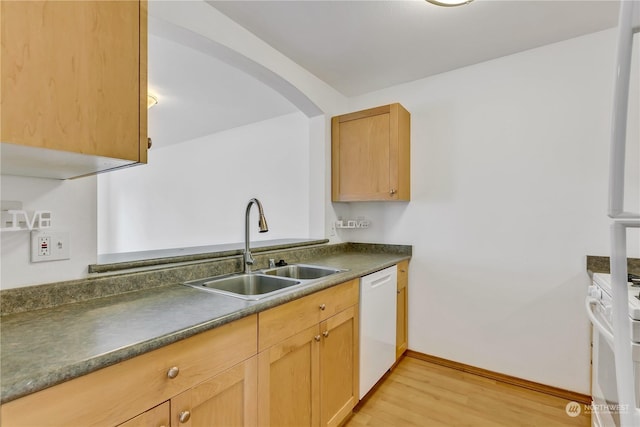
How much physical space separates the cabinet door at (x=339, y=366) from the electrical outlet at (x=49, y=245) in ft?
3.77

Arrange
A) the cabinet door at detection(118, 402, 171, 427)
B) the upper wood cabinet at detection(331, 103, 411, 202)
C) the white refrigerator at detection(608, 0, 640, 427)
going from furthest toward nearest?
the upper wood cabinet at detection(331, 103, 411, 202) → the cabinet door at detection(118, 402, 171, 427) → the white refrigerator at detection(608, 0, 640, 427)

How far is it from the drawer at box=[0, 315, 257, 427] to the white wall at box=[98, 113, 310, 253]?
2.43 meters

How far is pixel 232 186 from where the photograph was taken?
13.6 feet

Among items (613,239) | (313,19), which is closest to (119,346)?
(613,239)

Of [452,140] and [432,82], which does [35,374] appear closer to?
[452,140]

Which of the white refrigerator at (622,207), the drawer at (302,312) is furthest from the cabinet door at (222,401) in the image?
the white refrigerator at (622,207)

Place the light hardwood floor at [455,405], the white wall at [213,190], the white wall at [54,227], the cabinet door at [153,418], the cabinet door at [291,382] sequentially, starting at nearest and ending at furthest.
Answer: the cabinet door at [153,418]
the white wall at [54,227]
the cabinet door at [291,382]
the light hardwood floor at [455,405]
the white wall at [213,190]

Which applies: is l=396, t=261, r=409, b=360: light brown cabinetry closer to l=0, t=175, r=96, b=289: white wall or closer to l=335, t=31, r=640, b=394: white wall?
l=335, t=31, r=640, b=394: white wall

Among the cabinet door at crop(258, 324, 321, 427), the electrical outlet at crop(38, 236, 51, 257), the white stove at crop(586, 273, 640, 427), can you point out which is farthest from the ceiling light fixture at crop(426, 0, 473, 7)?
the electrical outlet at crop(38, 236, 51, 257)

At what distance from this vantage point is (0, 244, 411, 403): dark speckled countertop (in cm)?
67

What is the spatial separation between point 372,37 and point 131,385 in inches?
87.1

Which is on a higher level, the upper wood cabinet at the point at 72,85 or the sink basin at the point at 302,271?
the upper wood cabinet at the point at 72,85

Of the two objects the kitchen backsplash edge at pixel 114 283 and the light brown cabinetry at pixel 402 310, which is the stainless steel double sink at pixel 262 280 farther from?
the light brown cabinetry at pixel 402 310

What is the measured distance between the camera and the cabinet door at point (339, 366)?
1.53m
